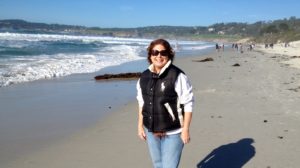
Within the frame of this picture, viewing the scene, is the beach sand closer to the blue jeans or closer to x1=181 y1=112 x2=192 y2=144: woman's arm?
the blue jeans

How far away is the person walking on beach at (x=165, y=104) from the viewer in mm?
3293

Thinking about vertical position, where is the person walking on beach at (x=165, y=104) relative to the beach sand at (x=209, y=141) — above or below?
Result: above

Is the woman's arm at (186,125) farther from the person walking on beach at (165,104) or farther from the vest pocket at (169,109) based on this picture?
the vest pocket at (169,109)

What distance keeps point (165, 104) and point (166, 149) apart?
1.47 ft

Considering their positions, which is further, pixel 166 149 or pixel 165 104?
pixel 166 149

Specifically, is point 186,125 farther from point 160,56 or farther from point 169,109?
point 160,56

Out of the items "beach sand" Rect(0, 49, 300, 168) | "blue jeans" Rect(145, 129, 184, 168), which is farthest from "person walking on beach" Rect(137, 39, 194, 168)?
"beach sand" Rect(0, 49, 300, 168)

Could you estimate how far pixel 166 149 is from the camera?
3.48 metres

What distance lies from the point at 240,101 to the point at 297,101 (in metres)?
1.39

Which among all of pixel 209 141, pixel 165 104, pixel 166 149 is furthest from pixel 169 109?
pixel 209 141

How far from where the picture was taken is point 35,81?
1406 centimetres

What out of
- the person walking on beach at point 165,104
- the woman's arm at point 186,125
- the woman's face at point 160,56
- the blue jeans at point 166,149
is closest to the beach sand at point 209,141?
the blue jeans at point 166,149

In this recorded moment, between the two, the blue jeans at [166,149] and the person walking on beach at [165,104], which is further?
the blue jeans at [166,149]

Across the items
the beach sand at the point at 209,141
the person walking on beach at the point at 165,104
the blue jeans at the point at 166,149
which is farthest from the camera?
the beach sand at the point at 209,141
